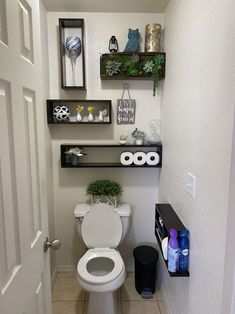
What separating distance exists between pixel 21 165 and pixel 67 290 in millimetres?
1796

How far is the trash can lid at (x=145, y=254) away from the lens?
6.88ft

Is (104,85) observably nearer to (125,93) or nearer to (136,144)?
(125,93)

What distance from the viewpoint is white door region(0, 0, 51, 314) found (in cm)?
76

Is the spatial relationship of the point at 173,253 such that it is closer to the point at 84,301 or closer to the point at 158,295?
the point at 158,295

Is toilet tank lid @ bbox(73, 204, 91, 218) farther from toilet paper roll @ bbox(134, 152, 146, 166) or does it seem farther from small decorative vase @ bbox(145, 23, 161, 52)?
small decorative vase @ bbox(145, 23, 161, 52)

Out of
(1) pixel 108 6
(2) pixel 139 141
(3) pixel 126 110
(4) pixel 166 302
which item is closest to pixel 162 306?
(4) pixel 166 302

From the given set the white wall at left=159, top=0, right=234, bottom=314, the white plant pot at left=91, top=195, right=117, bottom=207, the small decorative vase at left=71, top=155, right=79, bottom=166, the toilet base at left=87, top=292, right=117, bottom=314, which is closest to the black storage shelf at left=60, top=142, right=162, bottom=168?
the small decorative vase at left=71, top=155, right=79, bottom=166

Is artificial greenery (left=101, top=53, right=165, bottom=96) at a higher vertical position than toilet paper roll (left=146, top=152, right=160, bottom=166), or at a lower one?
higher

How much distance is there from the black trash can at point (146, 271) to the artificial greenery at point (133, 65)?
143cm

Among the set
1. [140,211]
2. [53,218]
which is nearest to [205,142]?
[140,211]

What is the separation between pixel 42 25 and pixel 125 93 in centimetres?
87

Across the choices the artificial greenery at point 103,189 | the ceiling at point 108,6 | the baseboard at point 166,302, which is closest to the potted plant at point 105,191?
the artificial greenery at point 103,189

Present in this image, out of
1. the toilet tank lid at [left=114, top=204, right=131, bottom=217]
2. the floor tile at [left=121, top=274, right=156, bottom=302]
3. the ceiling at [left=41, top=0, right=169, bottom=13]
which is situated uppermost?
the ceiling at [left=41, top=0, right=169, bottom=13]

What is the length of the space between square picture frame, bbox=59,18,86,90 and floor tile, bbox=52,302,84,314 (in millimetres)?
1866
